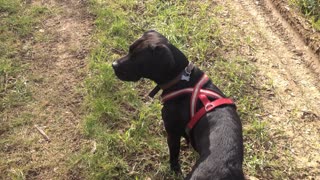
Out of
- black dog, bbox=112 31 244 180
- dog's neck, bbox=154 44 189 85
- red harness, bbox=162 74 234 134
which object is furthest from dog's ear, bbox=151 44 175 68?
red harness, bbox=162 74 234 134

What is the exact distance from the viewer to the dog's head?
111 inches

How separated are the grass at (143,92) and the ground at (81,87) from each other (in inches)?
5.9

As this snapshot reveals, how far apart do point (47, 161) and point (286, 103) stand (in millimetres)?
2640

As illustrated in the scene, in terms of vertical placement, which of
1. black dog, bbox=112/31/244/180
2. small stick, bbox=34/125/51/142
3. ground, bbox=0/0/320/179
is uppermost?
black dog, bbox=112/31/244/180

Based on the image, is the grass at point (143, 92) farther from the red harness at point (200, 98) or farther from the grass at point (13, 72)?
the red harness at point (200, 98)

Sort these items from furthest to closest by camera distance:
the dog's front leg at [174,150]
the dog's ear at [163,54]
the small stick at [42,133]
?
the small stick at [42,133] → the dog's front leg at [174,150] → the dog's ear at [163,54]

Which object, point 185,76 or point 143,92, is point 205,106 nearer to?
point 185,76

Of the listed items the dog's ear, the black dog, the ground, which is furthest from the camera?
the ground

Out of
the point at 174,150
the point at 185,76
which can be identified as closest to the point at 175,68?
the point at 185,76

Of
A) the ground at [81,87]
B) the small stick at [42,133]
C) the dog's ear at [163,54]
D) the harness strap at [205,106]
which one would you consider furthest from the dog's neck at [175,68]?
the small stick at [42,133]

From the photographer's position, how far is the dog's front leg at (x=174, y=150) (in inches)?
122

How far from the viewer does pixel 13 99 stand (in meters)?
4.01

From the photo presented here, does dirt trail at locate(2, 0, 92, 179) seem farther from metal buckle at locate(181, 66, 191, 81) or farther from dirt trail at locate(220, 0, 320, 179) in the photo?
dirt trail at locate(220, 0, 320, 179)

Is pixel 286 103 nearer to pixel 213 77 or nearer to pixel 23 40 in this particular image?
pixel 213 77
